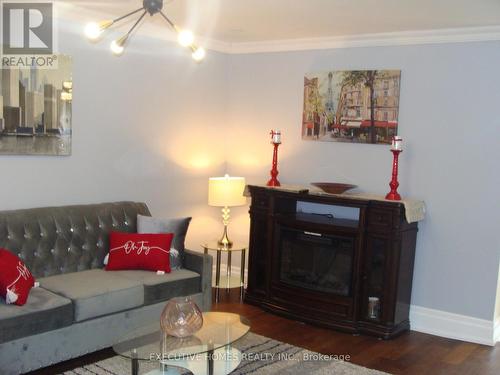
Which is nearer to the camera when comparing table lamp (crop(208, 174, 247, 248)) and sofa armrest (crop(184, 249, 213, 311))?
sofa armrest (crop(184, 249, 213, 311))

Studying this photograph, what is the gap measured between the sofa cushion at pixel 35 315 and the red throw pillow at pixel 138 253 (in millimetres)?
669

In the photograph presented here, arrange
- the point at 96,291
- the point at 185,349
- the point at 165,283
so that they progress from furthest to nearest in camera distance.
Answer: the point at 165,283 → the point at 96,291 → the point at 185,349

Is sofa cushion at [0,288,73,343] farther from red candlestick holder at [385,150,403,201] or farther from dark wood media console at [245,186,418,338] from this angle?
red candlestick holder at [385,150,403,201]

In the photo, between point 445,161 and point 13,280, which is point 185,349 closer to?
point 13,280

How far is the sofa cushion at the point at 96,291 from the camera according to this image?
3533mm

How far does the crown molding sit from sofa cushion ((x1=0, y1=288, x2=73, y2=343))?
297 cm

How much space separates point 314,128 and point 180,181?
4.49 feet

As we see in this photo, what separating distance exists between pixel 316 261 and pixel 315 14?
200cm

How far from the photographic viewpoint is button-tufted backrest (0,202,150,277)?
3.82m

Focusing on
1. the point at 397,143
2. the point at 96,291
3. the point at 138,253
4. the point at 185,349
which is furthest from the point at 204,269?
the point at 397,143

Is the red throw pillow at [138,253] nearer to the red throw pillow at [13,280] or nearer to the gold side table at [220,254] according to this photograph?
the red throw pillow at [13,280]

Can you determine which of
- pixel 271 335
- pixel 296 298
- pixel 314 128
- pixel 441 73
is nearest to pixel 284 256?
pixel 296 298

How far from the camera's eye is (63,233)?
13.3 feet

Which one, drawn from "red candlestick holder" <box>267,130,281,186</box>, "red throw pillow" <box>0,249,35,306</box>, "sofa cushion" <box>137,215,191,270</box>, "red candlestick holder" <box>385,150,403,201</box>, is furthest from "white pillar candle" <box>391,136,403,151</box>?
"red throw pillow" <box>0,249,35,306</box>
